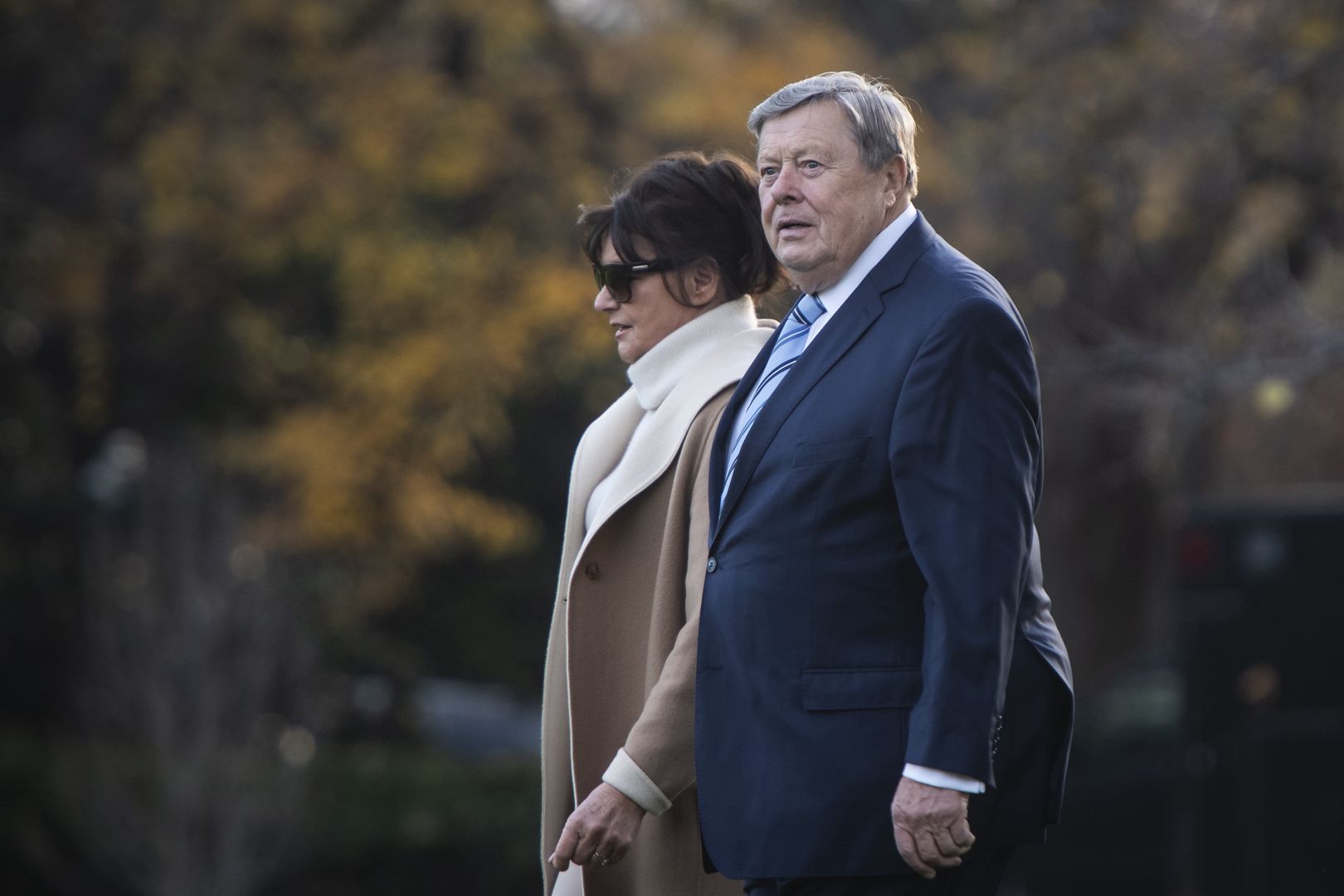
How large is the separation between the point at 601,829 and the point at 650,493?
2.23 feet

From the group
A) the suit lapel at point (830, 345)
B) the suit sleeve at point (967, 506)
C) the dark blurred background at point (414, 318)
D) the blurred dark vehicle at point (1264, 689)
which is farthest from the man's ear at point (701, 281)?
the dark blurred background at point (414, 318)

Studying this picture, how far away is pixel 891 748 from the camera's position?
2.47m

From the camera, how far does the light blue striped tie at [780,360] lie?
286 centimetres

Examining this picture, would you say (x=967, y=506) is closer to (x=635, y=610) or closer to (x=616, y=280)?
(x=635, y=610)

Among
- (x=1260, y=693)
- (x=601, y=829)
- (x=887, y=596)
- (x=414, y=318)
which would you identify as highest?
(x=414, y=318)

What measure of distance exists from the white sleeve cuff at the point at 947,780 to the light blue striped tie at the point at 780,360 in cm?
63

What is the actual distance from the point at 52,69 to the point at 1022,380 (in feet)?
33.6

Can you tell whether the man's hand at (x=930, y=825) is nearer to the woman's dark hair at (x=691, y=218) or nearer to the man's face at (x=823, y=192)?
the man's face at (x=823, y=192)

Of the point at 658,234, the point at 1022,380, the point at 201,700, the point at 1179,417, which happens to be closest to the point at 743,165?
the point at 658,234

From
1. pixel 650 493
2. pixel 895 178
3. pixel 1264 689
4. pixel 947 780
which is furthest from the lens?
pixel 1264 689

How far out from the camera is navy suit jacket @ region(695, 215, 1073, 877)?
2398 millimetres

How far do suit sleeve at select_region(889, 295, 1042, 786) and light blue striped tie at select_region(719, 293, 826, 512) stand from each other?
1.25ft

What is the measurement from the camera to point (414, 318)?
12461mm

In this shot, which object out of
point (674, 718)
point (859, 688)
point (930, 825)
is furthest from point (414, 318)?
point (930, 825)
